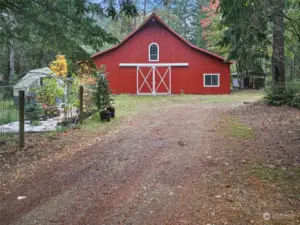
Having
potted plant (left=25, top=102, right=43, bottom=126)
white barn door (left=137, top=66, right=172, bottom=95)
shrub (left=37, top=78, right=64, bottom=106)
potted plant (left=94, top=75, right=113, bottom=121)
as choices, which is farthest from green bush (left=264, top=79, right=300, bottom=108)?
white barn door (left=137, top=66, right=172, bottom=95)

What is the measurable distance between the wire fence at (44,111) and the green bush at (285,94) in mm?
7215

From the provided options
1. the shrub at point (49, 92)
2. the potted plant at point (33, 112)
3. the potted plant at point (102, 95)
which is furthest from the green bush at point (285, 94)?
the potted plant at point (33, 112)

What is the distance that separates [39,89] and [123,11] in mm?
6464

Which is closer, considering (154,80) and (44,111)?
(44,111)

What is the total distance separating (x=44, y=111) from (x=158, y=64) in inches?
527

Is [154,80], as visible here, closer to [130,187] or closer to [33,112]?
[33,112]

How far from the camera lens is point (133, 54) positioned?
77.3 feet

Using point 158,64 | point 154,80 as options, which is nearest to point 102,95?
point 154,80

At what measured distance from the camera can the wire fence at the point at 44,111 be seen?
8.85 meters

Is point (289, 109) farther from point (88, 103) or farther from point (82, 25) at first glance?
point (82, 25)

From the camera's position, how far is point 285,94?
12.9m

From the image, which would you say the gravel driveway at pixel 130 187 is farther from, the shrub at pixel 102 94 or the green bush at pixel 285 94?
the green bush at pixel 285 94

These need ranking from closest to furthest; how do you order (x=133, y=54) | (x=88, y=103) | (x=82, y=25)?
(x=82, y=25) → (x=88, y=103) → (x=133, y=54)

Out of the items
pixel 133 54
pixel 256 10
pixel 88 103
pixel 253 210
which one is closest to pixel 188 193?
pixel 253 210
